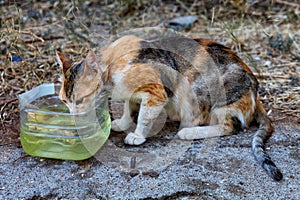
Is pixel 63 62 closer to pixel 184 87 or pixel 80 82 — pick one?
pixel 80 82

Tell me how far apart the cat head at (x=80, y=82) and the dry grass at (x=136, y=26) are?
72 cm

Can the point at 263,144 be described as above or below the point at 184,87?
below

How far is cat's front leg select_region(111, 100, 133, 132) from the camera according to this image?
3672 mm

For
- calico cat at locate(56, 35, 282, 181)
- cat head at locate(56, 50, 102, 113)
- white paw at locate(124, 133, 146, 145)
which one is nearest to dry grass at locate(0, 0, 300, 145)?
calico cat at locate(56, 35, 282, 181)

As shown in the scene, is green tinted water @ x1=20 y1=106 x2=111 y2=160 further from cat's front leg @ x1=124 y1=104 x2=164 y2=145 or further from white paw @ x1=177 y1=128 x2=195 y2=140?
white paw @ x1=177 y1=128 x2=195 y2=140

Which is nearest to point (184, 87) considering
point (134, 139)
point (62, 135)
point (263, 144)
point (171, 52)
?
point (171, 52)

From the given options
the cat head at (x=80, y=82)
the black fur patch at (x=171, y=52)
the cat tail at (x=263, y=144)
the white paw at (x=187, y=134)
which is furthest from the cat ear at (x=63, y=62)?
the cat tail at (x=263, y=144)

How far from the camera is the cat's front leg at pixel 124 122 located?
367 cm

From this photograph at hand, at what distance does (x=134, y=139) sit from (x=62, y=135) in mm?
512

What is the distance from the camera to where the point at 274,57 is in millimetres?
5016

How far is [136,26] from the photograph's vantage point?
5.79 meters

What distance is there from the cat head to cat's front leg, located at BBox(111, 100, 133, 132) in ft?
1.70

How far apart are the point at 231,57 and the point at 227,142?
65 centimetres

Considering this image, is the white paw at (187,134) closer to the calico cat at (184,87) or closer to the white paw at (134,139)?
the calico cat at (184,87)
